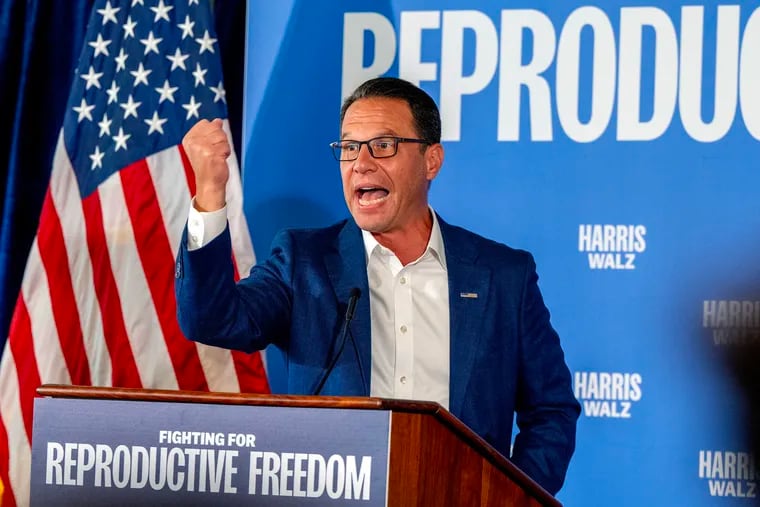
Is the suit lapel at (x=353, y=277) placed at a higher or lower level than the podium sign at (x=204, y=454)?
higher

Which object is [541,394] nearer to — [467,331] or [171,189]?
[467,331]

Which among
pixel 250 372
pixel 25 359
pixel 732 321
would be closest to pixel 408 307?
pixel 250 372

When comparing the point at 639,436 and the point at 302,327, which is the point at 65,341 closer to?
the point at 302,327

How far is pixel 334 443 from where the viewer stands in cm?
179

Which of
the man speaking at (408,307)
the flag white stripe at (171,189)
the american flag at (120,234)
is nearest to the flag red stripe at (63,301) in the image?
the american flag at (120,234)

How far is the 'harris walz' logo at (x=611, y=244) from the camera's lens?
3.84 metres

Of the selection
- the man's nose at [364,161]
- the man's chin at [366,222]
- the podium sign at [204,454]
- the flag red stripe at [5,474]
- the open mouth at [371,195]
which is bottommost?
the flag red stripe at [5,474]

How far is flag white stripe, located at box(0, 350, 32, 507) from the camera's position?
3.95m

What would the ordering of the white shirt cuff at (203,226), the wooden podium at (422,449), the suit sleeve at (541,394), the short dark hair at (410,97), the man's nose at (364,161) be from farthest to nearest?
the short dark hair at (410,97) → the man's nose at (364,161) → the suit sleeve at (541,394) → the white shirt cuff at (203,226) → the wooden podium at (422,449)

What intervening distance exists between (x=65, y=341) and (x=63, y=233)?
0.40 m

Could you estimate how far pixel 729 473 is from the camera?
3709 mm

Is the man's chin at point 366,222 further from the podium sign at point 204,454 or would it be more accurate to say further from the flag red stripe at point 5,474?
the flag red stripe at point 5,474

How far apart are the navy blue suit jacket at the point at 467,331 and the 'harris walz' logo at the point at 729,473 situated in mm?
1039

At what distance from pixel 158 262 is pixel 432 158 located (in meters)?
1.39
